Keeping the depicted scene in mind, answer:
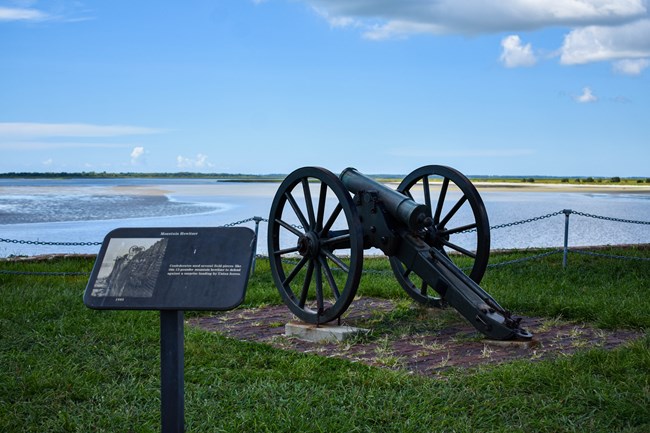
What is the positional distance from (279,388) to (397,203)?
257 centimetres

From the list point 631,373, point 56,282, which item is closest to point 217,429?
point 631,373

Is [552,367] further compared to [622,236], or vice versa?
[622,236]

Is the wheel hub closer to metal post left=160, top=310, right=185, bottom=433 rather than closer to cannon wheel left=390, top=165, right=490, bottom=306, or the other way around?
cannon wheel left=390, top=165, right=490, bottom=306

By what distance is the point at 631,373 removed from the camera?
20.2 feet

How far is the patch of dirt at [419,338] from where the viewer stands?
6984 millimetres

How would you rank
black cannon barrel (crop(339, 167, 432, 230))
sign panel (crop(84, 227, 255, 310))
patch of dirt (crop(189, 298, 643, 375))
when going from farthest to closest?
1. black cannon barrel (crop(339, 167, 432, 230))
2. patch of dirt (crop(189, 298, 643, 375))
3. sign panel (crop(84, 227, 255, 310))

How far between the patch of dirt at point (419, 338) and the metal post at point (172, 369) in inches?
94.4

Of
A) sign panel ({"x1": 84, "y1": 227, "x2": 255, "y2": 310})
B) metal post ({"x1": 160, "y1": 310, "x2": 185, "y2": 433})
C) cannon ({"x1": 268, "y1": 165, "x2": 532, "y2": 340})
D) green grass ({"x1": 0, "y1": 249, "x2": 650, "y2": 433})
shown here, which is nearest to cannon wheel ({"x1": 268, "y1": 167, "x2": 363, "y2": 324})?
cannon ({"x1": 268, "y1": 165, "x2": 532, "y2": 340})

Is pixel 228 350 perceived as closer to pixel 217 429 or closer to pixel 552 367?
pixel 217 429

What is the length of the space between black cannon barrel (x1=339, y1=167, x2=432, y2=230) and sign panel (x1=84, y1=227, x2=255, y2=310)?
120 inches

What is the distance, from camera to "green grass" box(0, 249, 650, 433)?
208 inches

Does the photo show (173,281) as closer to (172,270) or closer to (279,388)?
(172,270)

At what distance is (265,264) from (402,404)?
7.56m

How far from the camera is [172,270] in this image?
477 centimetres
